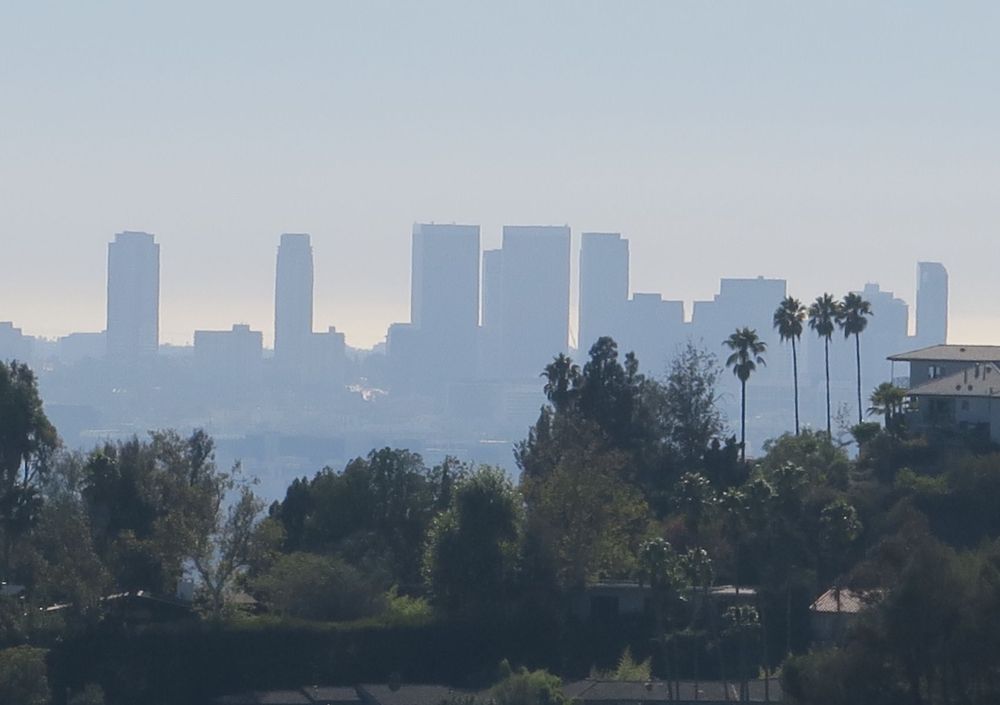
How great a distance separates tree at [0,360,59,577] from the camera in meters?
51.0

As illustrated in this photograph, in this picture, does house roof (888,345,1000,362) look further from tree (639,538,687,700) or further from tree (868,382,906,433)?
tree (639,538,687,700)

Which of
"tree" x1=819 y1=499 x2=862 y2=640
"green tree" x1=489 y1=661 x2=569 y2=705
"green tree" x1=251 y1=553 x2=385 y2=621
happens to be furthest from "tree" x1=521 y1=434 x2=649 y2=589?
"green tree" x1=489 y1=661 x2=569 y2=705

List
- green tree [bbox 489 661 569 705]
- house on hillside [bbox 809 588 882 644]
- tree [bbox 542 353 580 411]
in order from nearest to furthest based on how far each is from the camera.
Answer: green tree [bbox 489 661 569 705] < house on hillside [bbox 809 588 882 644] < tree [bbox 542 353 580 411]

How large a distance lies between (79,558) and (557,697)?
44.1ft

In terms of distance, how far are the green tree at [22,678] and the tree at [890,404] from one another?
28768 mm

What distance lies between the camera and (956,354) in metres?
63.0

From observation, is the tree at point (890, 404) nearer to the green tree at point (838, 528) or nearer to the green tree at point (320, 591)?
the green tree at point (838, 528)

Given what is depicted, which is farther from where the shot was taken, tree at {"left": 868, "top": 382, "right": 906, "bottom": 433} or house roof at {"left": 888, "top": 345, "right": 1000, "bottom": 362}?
house roof at {"left": 888, "top": 345, "right": 1000, "bottom": 362}

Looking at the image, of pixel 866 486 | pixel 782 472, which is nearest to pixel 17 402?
pixel 782 472

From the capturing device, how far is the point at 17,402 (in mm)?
51062

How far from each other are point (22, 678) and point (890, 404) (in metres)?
30.5

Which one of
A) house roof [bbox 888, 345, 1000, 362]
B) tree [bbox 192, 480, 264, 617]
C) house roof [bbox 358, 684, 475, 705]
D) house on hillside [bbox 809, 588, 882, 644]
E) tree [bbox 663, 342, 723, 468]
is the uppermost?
house roof [bbox 888, 345, 1000, 362]

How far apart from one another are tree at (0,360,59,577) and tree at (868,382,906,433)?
26.2m

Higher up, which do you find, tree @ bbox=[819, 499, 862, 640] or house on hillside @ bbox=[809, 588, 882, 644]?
tree @ bbox=[819, 499, 862, 640]
